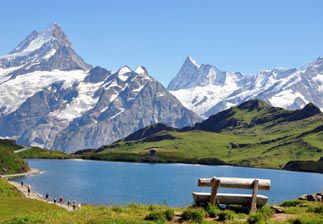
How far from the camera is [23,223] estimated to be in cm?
3222

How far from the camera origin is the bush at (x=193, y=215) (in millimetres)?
31719

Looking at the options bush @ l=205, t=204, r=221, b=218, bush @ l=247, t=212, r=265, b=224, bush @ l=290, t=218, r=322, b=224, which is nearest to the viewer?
bush @ l=290, t=218, r=322, b=224

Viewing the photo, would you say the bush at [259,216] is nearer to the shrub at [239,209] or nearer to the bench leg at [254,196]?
the bench leg at [254,196]

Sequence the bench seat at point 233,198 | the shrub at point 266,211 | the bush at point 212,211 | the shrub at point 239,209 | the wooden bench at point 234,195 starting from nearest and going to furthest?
the shrub at point 266,211, the bush at point 212,211, the shrub at point 239,209, the wooden bench at point 234,195, the bench seat at point 233,198

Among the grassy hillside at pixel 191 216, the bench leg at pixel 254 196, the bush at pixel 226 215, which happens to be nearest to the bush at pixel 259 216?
the grassy hillside at pixel 191 216

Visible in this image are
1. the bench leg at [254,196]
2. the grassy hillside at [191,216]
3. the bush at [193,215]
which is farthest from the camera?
the bench leg at [254,196]

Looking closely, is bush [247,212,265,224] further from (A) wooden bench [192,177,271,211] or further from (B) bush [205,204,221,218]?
(A) wooden bench [192,177,271,211]

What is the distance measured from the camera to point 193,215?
31.9 m

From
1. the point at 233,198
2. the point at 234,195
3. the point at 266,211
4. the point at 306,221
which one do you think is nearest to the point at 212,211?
the point at 233,198

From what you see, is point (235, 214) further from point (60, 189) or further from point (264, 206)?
point (60, 189)

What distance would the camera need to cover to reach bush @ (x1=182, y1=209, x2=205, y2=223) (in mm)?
31719

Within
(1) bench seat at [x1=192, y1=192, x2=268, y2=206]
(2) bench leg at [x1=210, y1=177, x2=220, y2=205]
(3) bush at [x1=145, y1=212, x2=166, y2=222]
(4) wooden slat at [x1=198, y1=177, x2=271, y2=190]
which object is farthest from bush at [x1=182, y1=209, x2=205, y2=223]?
(4) wooden slat at [x1=198, y1=177, x2=271, y2=190]

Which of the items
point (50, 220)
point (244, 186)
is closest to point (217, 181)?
point (244, 186)

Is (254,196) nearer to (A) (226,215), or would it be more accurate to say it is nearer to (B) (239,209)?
(B) (239,209)
